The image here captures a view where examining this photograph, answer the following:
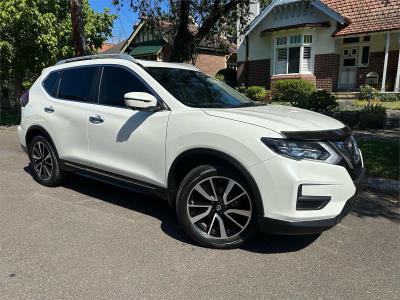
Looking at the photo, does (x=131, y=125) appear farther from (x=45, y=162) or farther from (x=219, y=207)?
(x=45, y=162)

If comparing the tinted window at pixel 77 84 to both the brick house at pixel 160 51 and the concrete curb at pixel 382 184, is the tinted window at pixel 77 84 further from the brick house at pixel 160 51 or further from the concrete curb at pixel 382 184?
the brick house at pixel 160 51

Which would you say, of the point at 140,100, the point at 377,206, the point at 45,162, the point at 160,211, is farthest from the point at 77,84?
the point at 377,206

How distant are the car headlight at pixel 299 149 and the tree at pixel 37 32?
11.9 m

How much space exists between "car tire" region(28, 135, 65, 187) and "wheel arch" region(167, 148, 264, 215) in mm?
2219

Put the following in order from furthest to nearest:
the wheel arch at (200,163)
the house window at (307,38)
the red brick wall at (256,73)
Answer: the red brick wall at (256,73) → the house window at (307,38) → the wheel arch at (200,163)

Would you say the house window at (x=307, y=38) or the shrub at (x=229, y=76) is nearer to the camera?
the house window at (x=307, y=38)

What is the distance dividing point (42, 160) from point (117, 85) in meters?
2.01

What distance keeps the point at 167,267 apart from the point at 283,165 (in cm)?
135

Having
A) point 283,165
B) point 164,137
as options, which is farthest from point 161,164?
point 283,165

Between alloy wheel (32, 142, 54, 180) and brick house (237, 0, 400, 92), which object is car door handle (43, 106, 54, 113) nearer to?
alloy wheel (32, 142, 54, 180)

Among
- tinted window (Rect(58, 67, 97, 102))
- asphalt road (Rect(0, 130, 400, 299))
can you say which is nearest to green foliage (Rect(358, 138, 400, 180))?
asphalt road (Rect(0, 130, 400, 299))

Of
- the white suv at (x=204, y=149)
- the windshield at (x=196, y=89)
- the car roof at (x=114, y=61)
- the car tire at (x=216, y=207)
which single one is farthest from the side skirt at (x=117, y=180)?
the car roof at (x=114, y=61)

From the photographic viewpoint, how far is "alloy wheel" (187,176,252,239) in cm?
374

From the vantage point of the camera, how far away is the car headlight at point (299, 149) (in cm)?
337
